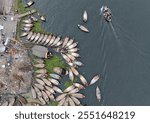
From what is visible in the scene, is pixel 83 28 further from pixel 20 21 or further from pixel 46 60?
pixel 20 21

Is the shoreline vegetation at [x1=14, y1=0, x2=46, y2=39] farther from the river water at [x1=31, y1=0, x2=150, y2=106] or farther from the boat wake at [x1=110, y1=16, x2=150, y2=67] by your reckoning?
the boat wake at [x1=110, y1=16, x2=150, y2=67]

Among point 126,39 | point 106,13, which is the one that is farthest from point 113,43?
point 106,13

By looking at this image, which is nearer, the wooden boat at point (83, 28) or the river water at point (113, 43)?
the river water at point (113, 43)

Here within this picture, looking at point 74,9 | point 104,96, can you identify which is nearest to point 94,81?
point 104,96

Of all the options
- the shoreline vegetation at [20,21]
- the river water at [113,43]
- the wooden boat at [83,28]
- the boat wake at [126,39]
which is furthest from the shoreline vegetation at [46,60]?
the boat wake at [126,39]

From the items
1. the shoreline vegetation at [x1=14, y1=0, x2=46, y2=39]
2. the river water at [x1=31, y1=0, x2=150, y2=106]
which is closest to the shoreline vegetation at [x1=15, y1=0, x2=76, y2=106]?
the shoreline vegetation at [x1=14, y1=0, x2=46, y2=39]

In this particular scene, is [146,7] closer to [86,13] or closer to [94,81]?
[86,13]

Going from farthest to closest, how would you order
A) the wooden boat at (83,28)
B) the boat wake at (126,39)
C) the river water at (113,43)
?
the wooden boat at (83,28), the boat wake at (126,39), the river water at (113,43)

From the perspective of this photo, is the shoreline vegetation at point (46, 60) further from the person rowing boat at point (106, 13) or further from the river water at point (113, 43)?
the person rowing boat at point (106, 13)
